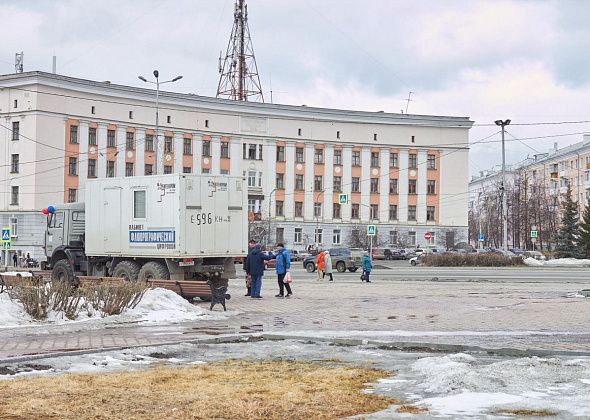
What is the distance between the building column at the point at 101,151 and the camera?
257 feet

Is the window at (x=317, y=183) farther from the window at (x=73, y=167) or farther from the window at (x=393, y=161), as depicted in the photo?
the window at (x=73, y=167)

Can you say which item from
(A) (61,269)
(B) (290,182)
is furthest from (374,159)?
(A) (61,269)

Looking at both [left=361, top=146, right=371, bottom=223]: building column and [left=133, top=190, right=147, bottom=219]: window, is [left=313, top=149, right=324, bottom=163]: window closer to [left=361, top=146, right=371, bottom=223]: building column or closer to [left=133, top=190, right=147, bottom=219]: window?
[left=361, top=146, right=371, bottom=223]: building column

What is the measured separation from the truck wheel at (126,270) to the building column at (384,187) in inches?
2722

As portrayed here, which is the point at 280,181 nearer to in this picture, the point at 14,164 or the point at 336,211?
the point at 336,211

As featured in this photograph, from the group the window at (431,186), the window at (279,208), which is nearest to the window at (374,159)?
the window at (431,186)

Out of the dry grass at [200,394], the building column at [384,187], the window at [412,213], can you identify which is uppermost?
the building column at [384,187]

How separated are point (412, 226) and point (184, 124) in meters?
29.0

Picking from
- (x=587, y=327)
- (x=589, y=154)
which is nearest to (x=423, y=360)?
(x=587, y=327)

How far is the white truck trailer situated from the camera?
24.4 metres

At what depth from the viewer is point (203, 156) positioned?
85062 mm

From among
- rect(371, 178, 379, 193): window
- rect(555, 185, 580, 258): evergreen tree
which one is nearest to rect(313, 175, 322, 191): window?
rect(371, 178, 379, 193): window

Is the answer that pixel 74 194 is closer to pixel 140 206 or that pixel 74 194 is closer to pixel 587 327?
pixel 140 206

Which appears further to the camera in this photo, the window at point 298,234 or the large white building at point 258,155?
the window at point 298,234
